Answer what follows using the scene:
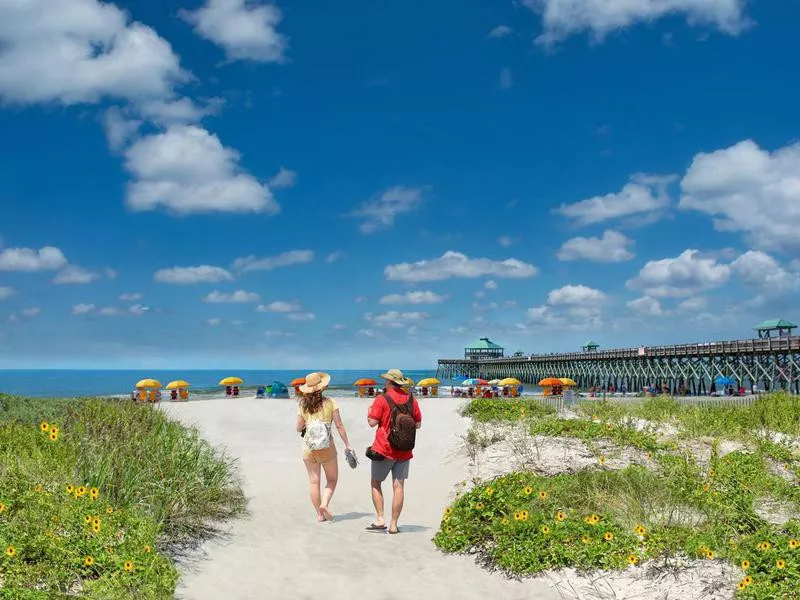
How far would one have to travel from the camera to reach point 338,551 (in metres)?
7.27

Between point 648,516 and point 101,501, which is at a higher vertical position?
point 101,501

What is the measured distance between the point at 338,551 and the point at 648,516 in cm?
348

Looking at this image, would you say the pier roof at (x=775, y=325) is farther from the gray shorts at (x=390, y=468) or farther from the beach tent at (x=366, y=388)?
the gray shorts at (x=390, y=468)

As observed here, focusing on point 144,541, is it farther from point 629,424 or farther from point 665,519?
point 629,424

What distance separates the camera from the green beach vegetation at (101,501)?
5.37m

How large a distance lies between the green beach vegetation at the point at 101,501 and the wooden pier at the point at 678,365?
4000 centimetres

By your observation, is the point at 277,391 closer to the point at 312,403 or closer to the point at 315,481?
the point at 315,481

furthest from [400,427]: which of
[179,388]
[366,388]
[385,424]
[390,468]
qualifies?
[179,388]

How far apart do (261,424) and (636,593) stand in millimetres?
13586

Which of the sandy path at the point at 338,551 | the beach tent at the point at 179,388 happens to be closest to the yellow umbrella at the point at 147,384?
the beach tent at the point at 179,388

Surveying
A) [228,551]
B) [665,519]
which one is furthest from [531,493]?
[228,551]

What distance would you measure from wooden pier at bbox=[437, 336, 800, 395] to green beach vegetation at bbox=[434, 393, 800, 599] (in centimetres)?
3477

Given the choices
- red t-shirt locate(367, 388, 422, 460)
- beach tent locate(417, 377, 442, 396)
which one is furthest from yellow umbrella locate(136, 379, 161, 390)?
red t-shirt locate(367, 388, 422, 460)

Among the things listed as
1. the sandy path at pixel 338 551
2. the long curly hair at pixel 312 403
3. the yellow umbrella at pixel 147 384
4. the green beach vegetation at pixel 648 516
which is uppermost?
the long curly hair at pixel 312 403
